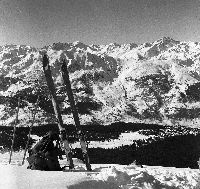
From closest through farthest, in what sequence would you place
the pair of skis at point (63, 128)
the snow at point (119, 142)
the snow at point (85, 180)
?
the snow at point (85, 180)
the pair of skis at point (63, 128)
the snow at point (119, 142)

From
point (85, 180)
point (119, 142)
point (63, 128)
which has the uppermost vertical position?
point (63, 128)

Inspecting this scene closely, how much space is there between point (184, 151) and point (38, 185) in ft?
424

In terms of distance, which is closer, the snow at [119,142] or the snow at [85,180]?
the snow at [85,180]

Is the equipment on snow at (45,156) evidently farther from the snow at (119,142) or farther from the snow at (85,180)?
the snow at (119,142)

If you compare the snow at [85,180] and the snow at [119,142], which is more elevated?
the snow at [119,142]

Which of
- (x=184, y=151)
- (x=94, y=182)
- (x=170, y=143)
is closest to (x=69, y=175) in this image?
(x=94, y=182)

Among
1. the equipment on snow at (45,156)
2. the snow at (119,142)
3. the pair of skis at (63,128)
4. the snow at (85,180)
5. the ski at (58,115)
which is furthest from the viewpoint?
the snow at (119,142)

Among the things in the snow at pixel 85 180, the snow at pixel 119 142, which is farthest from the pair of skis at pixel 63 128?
the snow at pixel 119 142

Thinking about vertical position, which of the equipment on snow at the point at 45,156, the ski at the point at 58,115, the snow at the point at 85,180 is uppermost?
the ski at the point at 58,115

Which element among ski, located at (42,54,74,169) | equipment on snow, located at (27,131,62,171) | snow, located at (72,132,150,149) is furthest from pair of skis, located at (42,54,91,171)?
snow, located at (72,132,150,149)

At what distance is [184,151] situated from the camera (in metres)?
133

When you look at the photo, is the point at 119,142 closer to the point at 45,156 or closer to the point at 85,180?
the point at 45,156

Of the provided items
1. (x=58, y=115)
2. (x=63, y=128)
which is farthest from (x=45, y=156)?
(x=58, y=115)

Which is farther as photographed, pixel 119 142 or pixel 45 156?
pixel 119 142
